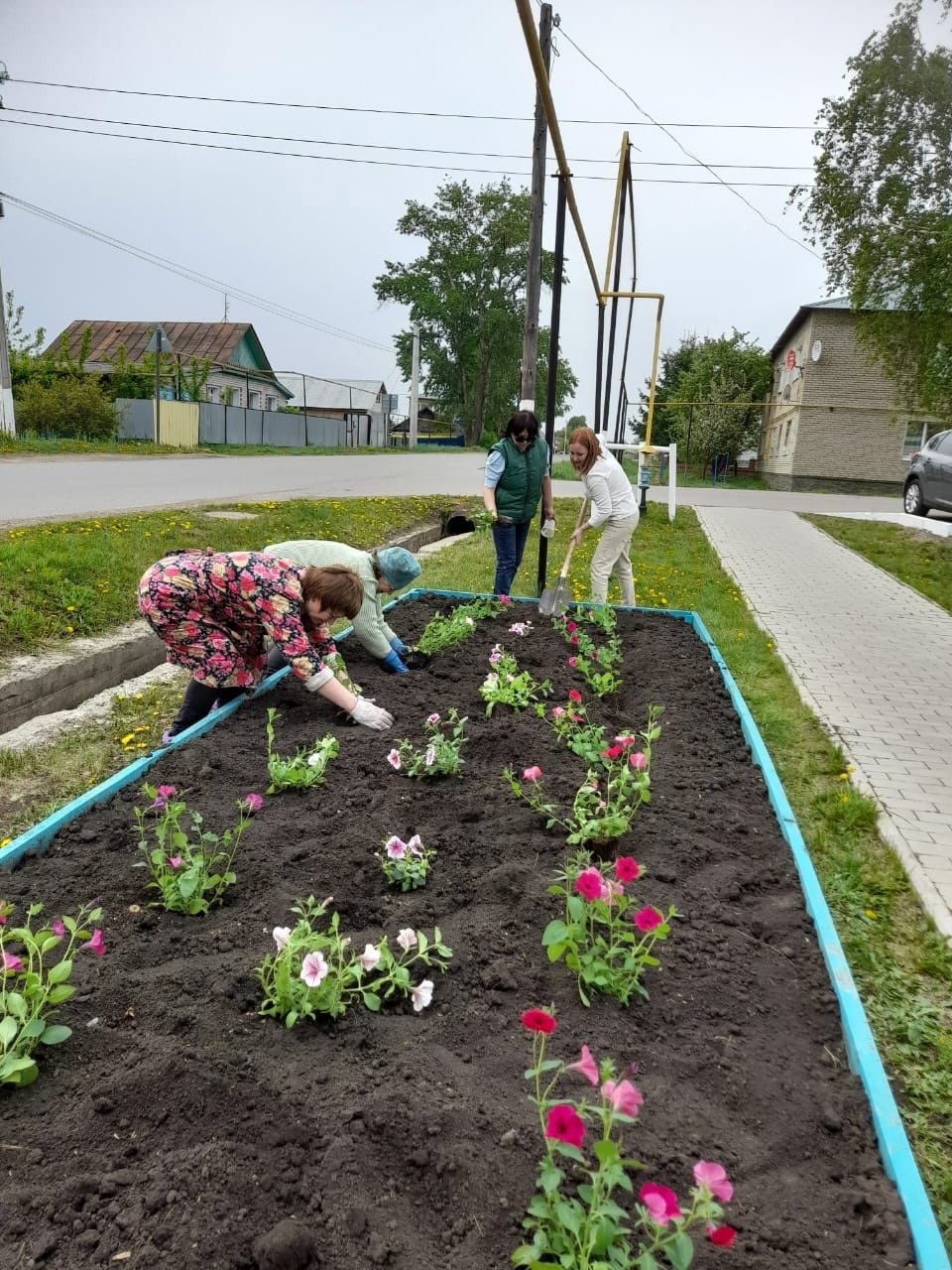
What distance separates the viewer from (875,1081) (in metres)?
1.70

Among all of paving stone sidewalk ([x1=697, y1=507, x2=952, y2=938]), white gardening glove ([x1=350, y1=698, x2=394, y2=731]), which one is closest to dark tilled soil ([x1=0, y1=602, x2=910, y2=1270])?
white gardening glove ([x1=350, y1=698, x2=394, y2=731])

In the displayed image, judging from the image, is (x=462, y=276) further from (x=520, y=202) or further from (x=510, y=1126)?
(x=510, y=1126)

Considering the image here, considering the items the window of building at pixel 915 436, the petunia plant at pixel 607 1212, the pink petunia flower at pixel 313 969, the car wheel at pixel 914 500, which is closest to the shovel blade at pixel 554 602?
the pink petunia flower at pixel 313 969

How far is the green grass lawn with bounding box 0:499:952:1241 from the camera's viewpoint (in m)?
2.14

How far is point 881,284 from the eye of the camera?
1073 centimetres

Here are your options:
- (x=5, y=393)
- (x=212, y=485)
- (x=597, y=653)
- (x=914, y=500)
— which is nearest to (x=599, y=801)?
(x=597, y=653)

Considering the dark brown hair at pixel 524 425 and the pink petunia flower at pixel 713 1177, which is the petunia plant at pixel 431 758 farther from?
the dark brown hair at pixel 524 425

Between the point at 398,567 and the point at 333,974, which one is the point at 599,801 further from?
the point at 398,567

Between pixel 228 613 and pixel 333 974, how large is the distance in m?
2.13

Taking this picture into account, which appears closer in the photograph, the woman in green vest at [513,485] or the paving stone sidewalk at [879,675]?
the paving stone sidewalk at [879,675]

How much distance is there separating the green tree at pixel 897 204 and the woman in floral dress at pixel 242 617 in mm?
4838

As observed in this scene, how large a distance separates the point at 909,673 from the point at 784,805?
137 inches

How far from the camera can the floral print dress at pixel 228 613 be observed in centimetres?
332

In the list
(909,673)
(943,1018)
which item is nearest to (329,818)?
(943,1018)
